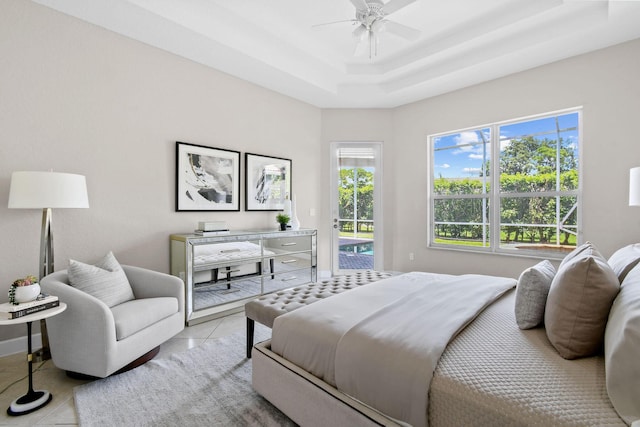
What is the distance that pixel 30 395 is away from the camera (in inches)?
70.6

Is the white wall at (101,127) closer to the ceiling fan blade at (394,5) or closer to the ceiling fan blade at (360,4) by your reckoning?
the ceiling fan blade at (360,4)

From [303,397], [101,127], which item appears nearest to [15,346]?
[101,127]

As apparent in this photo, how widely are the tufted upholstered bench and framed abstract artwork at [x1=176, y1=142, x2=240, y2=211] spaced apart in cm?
170

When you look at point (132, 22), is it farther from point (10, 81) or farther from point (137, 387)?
point (137, 387)

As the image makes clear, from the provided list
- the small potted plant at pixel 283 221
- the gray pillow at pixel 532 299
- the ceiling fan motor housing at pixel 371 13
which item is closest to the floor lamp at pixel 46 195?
the small potted plant at pixel 283 221

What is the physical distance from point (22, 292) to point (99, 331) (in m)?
0.49

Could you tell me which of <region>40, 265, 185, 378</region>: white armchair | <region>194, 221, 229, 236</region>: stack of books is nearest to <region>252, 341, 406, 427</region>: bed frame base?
<region>40, 265, 185, 378</region>: white armchair

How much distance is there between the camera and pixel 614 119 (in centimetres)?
319

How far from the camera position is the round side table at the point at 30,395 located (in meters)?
1.71

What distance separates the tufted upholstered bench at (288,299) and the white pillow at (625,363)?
5.11 ft

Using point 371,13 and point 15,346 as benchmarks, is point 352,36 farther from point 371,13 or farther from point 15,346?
point 15,346

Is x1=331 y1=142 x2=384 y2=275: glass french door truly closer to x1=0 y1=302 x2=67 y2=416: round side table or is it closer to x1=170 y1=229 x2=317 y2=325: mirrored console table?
x1=170 y1=229 x2=317 y2=325: mirrored console table

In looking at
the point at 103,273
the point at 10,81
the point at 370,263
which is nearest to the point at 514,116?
the point at 370,263

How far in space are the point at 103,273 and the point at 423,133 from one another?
4412 millimetres
